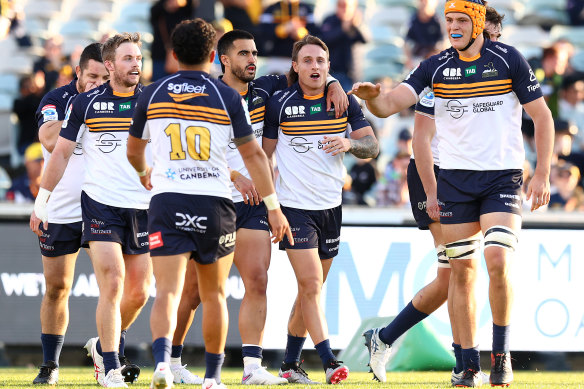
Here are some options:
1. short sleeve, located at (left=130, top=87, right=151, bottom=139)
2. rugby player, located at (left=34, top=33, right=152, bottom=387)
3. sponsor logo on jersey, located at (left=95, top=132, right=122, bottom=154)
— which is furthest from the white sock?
short sleeve, located at (left=130, top=87, right=151, bottom=139)

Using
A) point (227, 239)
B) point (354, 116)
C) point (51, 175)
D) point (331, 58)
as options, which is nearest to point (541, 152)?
point (354, 116)

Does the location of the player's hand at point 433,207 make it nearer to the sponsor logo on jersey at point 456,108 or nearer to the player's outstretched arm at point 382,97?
the sponsor logo on jersey at point 456,108

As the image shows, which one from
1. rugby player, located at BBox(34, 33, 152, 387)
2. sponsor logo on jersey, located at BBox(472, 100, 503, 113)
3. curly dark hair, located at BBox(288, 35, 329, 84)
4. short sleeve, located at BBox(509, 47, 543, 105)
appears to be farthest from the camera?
curly dark hair, located at BBox(288, 35, 329, 84)

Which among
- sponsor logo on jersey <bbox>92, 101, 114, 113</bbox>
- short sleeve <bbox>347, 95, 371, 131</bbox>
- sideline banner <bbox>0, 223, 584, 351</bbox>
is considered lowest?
sideline banner <bbox>0, 223, 584, 351</bbox>

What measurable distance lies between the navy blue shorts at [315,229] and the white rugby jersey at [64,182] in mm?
1662

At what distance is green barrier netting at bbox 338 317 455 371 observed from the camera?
393 inches

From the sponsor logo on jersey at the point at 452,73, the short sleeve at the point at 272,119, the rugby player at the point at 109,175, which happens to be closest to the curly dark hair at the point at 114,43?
the rugby player at the point at 109,175

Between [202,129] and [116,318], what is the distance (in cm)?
196

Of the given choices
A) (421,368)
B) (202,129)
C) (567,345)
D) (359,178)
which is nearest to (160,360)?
(202,129)

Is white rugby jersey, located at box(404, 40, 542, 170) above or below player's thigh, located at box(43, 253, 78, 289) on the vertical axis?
above

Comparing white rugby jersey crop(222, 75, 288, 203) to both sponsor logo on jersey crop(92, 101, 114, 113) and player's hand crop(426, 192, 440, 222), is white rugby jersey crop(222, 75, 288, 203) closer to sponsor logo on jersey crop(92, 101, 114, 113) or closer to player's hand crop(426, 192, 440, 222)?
sponsor logo on jersey crop(92, 101, 114, 113)

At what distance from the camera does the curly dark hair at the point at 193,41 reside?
6.17m

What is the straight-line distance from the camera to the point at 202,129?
20.3 feet

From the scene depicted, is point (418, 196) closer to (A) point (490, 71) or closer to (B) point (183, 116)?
(A) point (490, 71)
